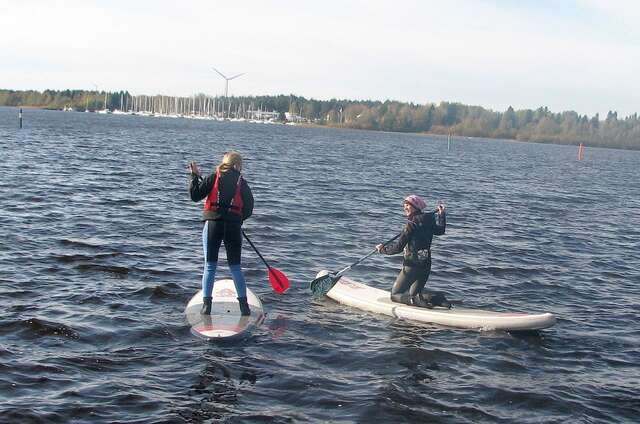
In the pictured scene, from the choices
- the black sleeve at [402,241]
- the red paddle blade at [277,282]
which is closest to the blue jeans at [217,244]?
the red paddle blade at [277,282]

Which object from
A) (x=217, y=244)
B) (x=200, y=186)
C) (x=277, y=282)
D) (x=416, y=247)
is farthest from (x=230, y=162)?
(x=416, y=247)

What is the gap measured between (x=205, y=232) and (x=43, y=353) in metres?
2.90

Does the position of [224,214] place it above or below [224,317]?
above

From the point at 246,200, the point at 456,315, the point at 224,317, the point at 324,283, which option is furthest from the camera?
the point at 324,283

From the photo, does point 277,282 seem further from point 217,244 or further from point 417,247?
point 417,247

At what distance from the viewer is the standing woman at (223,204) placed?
35.1 ft

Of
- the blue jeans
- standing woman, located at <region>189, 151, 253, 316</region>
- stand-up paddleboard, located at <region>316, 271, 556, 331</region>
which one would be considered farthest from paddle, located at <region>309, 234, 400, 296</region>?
standing woman, located at <region>189, 151, 253, 316</region>

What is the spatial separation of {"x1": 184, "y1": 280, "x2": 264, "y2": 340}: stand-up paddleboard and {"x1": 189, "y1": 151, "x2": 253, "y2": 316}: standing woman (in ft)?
2.13

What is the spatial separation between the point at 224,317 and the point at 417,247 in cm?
353

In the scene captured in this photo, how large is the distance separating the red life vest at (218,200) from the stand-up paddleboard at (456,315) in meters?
3.51

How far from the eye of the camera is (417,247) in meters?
12.4

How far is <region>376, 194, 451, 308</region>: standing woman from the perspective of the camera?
12.2 meters

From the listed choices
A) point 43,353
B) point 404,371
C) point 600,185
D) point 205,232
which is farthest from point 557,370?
point 600,185

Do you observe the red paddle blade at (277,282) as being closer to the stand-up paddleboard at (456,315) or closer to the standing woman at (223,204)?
the stand-up paddleboard at (456,315)
